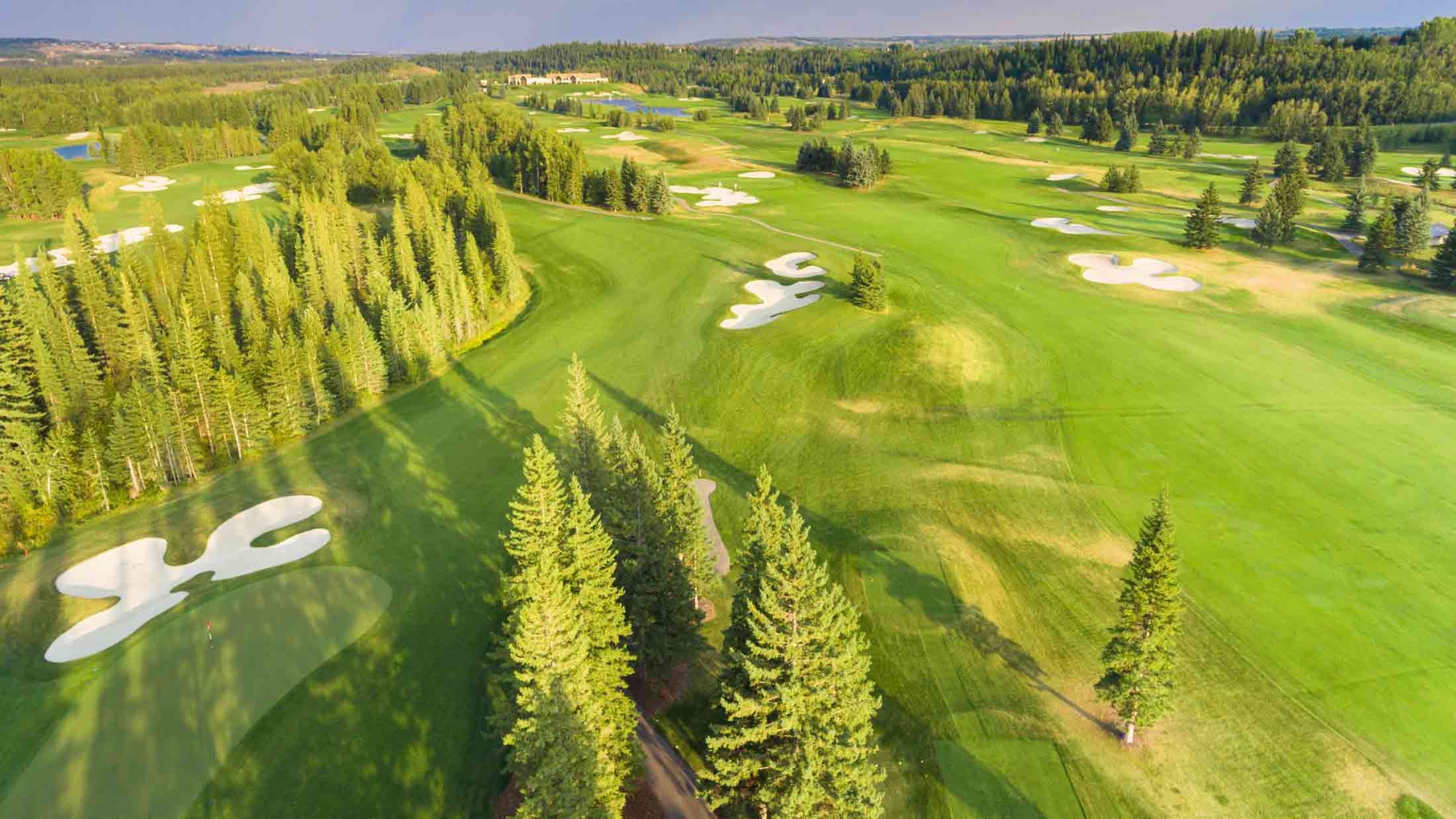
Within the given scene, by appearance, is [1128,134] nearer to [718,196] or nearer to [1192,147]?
[1192,147]

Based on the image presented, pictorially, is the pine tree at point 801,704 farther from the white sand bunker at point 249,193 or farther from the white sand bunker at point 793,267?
the white sand bunker at point 249,193

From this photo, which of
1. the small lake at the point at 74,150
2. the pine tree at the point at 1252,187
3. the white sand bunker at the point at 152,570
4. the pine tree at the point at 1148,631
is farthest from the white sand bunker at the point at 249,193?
the pine tree at the point at 1252,187

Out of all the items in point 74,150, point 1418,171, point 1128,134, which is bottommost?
point 74,150

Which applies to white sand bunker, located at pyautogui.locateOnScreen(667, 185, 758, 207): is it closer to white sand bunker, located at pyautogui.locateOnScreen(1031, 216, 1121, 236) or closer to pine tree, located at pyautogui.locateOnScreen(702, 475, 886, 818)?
white sand bunker, located at pyautogui.locateOnScreen(1031, 216, 1121, 236)

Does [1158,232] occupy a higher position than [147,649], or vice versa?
[1158,232]

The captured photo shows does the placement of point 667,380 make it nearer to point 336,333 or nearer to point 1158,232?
point 336,333

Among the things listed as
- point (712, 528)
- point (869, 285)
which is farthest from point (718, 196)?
point (712, 528)

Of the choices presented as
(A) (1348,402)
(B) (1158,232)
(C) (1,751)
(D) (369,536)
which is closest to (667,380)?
(D) (369,536)
